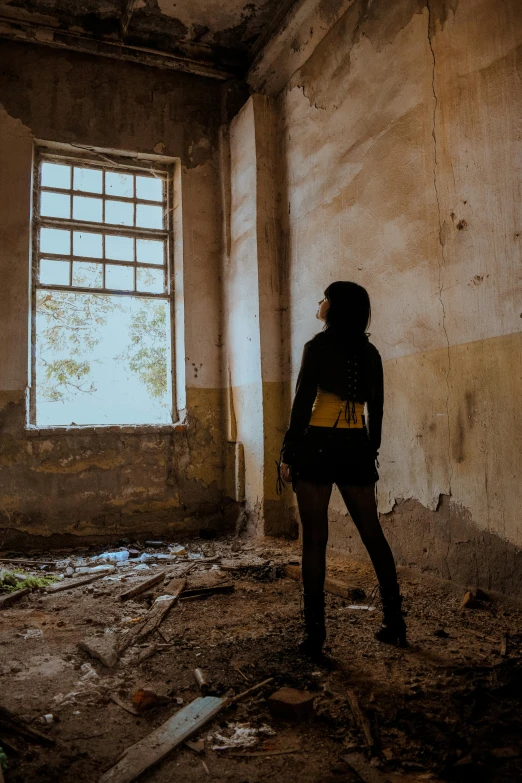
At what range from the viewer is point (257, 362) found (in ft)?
16.7

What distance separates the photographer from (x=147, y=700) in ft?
6.55

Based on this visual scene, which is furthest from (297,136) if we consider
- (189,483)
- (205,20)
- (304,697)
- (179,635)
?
(304,697)

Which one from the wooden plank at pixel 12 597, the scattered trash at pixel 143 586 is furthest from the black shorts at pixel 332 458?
the wooden plank at pixel 12 597

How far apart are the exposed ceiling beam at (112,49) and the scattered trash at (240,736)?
5.74m

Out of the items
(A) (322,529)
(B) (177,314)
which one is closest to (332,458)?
(A) (322,529)

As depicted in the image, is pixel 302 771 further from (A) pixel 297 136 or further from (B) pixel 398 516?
(A) pixel 297 136

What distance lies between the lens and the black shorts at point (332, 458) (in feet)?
7.74

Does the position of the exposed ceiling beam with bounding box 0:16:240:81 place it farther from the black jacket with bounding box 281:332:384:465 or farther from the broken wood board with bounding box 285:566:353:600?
the broken wood board with bounding box 285:566:353:600

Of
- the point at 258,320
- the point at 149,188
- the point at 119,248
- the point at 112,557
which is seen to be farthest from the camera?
the point at 149,188

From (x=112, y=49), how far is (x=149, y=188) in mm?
1282

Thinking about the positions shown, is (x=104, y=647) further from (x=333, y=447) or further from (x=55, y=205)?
(x=55, y=205)

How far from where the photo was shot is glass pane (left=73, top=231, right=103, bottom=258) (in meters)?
5.37

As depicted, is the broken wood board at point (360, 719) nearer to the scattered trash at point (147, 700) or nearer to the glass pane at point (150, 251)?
the scattered trash at point (147, 700)

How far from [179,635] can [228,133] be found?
4936mm
